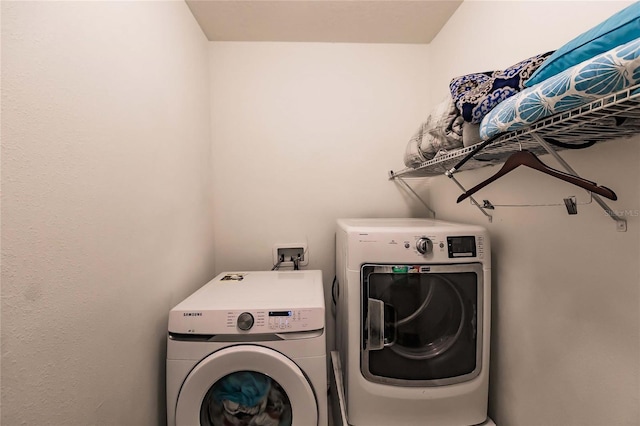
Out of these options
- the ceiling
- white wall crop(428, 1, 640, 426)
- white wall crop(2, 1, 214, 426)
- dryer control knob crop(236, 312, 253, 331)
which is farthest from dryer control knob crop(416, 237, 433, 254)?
the ceiling

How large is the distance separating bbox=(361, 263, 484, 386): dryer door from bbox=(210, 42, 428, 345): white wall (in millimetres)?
812

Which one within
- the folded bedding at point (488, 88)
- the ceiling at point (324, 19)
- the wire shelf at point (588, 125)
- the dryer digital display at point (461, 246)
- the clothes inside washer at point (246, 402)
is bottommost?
the clothes inside washer at point (246, 402)

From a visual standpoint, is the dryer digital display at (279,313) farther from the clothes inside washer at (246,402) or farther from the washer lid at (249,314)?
the clothes inside washer at (246,402)

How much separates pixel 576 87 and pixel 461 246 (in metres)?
0.83

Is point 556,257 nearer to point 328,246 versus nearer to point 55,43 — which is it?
point 328,246

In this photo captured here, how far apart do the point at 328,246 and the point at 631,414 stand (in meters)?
1.54

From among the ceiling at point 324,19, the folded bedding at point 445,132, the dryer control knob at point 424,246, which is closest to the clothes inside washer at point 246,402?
the dryer control knob at point 424,246

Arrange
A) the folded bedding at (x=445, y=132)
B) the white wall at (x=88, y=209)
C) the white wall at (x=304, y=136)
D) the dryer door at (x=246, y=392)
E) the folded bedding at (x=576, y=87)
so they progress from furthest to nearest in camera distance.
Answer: the white wall at (x=304, y=136) → the dryer door at (x=246, y=392) → the folded bedding at (x=445, y=132) → the white wall at (x=88, y=209) → the folded bedding at (x=576, y=87)

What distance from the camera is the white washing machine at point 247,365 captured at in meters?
1.15

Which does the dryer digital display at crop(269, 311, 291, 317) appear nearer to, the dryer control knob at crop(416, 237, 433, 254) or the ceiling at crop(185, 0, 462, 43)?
the dryer control knob at crop(416, 237, 433, 254)

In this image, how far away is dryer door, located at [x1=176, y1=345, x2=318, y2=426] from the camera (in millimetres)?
1150

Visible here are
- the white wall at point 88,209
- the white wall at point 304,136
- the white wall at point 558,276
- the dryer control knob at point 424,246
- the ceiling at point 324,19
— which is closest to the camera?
the white wall at point 88,209

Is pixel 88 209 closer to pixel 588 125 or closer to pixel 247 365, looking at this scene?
pixel 247 365

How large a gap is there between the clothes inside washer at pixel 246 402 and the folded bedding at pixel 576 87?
1.25 m
